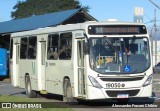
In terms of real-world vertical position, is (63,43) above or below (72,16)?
below

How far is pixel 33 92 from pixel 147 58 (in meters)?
7.17

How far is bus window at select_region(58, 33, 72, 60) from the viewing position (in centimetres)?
1738

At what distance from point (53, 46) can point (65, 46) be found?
4.04ft

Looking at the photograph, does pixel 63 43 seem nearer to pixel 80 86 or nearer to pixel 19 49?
pixel 80 86

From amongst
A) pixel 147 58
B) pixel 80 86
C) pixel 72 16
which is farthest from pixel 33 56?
pixel 72 16

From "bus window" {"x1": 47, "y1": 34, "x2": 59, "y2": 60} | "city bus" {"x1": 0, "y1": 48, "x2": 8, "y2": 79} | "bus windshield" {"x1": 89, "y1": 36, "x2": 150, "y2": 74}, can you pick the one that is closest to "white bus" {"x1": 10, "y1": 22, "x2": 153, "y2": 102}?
"bus windshield" {"x1": 89, "y1": 36, "x2": 150, "y2": 74}

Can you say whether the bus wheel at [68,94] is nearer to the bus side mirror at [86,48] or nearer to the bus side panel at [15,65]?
the bus side mirror at [86,48]

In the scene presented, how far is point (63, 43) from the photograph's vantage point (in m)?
17.9

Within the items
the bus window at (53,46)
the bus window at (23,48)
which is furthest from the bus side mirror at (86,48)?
the bus window at (23,48)

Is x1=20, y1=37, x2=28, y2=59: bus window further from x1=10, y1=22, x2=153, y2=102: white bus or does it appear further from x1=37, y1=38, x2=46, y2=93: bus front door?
x1=10, y1=22, x2=153, y2=102: white bus

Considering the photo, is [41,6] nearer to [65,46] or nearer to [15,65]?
[15,65]

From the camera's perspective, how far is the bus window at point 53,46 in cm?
1861

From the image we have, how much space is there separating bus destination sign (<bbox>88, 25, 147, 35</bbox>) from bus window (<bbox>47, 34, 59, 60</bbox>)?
263 cm

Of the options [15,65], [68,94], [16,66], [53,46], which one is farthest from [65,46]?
[15,65]
